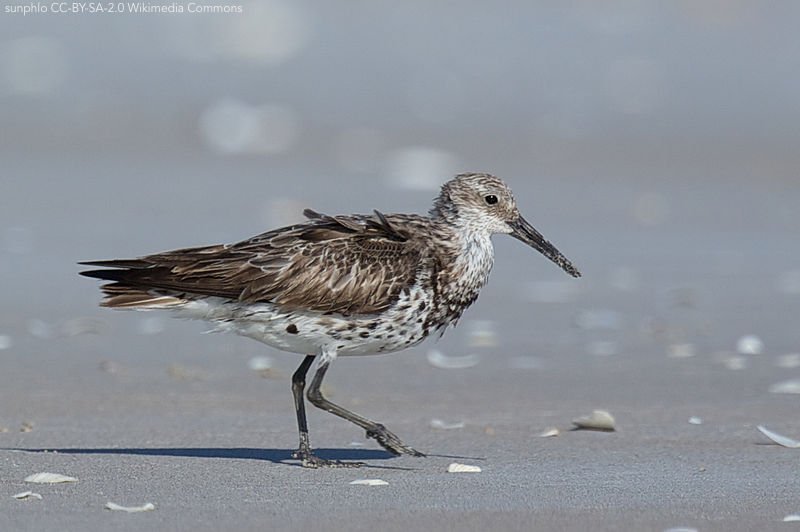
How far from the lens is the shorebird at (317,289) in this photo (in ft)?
23.2

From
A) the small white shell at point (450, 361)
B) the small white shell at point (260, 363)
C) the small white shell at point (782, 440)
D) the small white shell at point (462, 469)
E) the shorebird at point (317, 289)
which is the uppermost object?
the small white shell at point (450, 361)

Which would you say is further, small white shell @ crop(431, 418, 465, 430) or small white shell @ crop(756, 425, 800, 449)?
small white shell @ crop(431, 418, 465, 430)

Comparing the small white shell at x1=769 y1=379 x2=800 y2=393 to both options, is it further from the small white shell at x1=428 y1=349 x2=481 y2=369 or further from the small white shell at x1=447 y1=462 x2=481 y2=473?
the small white shell at x1=447 y1=462 x2=481 y2=473

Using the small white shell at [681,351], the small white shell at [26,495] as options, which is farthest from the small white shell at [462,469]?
the small white shell at [681,351]

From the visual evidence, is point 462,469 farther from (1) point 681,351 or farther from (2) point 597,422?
(1) point 681,351

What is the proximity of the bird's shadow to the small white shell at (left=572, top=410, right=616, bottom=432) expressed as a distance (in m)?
1.02

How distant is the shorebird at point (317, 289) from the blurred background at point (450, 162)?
1370 millimetres

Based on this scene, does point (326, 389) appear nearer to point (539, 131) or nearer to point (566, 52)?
point (539, 131)

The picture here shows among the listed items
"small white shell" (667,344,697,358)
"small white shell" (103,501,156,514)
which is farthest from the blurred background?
"small white shell" (103,501,156,514)

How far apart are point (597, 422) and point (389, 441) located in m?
1.16

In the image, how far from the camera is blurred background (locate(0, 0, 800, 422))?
9.73 m

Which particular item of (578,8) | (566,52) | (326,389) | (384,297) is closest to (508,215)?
(384,297)

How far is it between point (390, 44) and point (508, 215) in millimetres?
15275

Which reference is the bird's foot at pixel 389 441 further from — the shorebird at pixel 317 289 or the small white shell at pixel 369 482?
the small white shell at pixel 369 482
